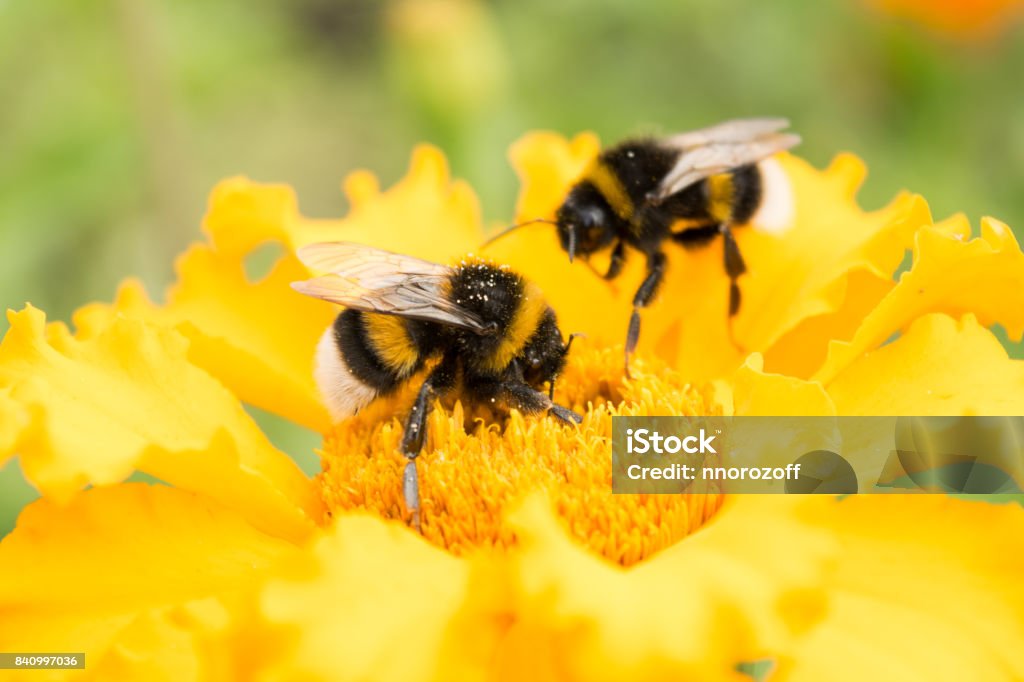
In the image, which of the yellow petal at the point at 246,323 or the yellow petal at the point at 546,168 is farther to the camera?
the yellow petal at the point at 546,168

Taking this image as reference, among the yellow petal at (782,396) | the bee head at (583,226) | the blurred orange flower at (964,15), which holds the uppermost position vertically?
the blurred orange flower at (964,15)

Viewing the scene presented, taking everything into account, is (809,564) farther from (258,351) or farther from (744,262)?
(258,351)

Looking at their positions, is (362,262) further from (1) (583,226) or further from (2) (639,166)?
(2) (639,166)

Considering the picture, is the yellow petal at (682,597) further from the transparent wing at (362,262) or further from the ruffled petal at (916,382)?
the transparent wing at (362,262)

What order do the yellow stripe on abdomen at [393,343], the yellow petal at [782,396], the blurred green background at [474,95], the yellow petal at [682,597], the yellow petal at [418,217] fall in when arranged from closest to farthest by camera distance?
the yellow petal at [682,597] → the yellow petal at [782,396] → the yellow stripe on abdomen at [393,343] → the yellow petal at [418,217] → the blurred green background at [474,95]

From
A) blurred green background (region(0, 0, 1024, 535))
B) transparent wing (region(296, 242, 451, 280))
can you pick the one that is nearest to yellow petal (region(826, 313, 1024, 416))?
transparent wing (region(296, 242, 451, 280))

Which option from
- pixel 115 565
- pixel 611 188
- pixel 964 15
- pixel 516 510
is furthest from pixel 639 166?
pixel 964 15

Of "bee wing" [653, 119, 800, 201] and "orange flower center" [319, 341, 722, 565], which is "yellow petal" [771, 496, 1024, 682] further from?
"bee wing" [653, 119, 800, 201]

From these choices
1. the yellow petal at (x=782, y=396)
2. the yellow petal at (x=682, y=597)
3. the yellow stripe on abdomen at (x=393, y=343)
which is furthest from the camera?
the yellow stripe on abdomen at (x=393, y=343)

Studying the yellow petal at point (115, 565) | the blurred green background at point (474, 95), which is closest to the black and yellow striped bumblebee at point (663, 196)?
the yellow petal at point (115, 565)
